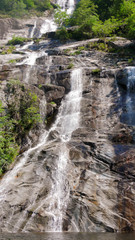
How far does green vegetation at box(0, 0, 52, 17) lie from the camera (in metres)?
51.4

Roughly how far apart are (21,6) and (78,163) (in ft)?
164

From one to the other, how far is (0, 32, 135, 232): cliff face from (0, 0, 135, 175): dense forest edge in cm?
143

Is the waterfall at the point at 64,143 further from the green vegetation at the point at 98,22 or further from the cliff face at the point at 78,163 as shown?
the green vegetation at the point at 98,22

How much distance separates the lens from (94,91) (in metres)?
19.5

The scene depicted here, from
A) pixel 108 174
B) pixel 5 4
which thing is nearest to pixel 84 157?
pixel 108 174

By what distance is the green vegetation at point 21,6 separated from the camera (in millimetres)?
51438

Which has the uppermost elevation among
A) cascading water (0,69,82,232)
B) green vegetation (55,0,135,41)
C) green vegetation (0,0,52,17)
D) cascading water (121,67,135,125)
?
green vegetation (0,0,52,17)

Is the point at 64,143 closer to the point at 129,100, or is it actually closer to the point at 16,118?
the point at 16,118

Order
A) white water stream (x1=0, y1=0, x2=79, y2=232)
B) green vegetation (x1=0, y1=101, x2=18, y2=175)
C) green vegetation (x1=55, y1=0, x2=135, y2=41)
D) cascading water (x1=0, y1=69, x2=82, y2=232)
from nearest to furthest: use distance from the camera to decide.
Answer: cascading water (x1=0, y1=69, x2=82, y2=232)
white water stream (x1=0, y1=0, x2=79, y2=232)
green vegetation (x1=0, y1=101, x2=18, y2=175)
green vegetation (x1=55, y1=0, x2=135, y2=41)

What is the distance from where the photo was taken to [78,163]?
42.3 feet

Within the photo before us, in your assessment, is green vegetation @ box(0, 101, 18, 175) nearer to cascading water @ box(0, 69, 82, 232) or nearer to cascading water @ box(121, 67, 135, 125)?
cascading water @ box(0, 69, 82, 232)

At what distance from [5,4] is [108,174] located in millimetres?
54342

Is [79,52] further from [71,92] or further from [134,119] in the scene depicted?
[134,119]

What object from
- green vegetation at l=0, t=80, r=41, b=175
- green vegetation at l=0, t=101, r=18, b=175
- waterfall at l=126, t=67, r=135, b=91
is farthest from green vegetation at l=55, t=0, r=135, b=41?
green vegetation at l=0, t=101, r=18, b=175
